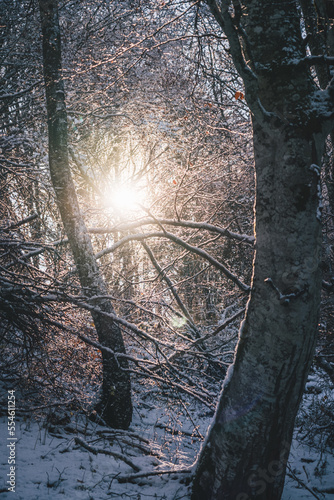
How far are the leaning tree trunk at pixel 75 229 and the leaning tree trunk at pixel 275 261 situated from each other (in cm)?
259

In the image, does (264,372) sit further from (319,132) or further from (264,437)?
(319,132)

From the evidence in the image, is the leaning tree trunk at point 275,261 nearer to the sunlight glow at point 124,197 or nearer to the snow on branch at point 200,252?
the snow on branch at point 200,252

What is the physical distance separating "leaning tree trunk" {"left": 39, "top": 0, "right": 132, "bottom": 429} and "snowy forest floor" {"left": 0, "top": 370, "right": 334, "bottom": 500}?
1.30ft

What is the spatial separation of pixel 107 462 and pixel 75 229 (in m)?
3.08

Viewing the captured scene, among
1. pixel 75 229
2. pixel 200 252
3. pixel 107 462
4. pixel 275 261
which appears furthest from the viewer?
pixel 75 229

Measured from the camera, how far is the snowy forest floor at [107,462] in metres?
2.99

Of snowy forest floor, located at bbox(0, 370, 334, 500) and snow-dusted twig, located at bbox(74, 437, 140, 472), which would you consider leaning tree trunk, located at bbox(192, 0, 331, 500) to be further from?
snow-dusted twig, located at bbox(74, 437, 140, 472)

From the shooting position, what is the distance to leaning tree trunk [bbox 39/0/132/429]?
4.59 metres

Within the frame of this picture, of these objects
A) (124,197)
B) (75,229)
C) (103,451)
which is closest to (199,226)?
(75,229)

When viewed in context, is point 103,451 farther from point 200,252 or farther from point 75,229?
point 75,229

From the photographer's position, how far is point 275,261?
218 centimetres

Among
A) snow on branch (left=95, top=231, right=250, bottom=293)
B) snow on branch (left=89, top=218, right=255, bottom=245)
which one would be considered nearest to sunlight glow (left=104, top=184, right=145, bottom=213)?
snow on branch (left=89, top=218, right=255, bottom=245)

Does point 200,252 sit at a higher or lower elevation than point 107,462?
higher

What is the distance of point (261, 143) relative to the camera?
2254 mm
